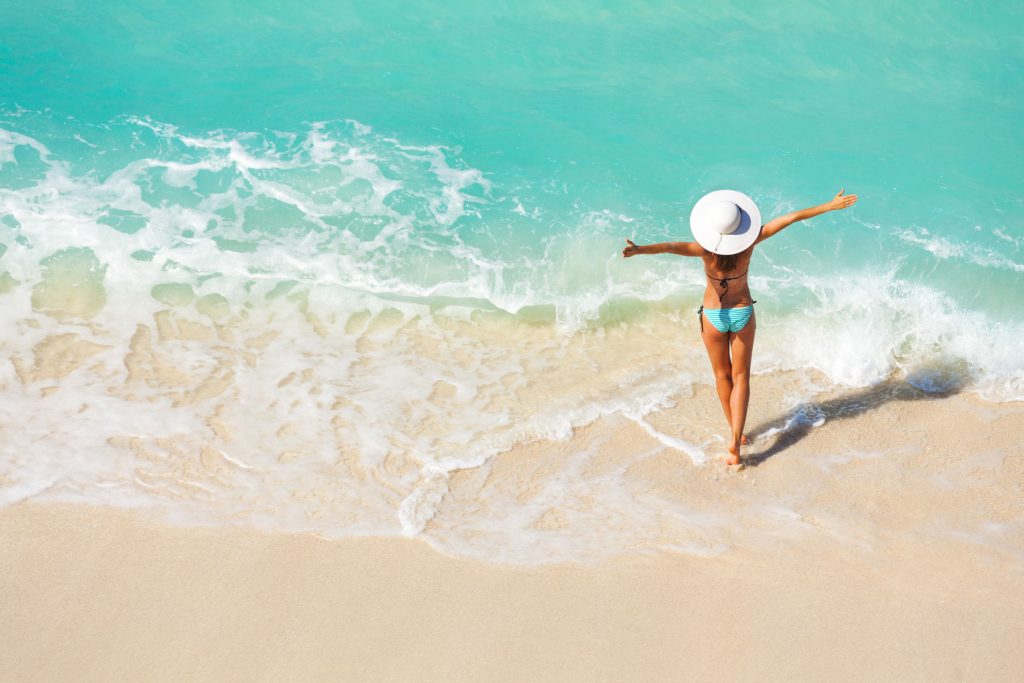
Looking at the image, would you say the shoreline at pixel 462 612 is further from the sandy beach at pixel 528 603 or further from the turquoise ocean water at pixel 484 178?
the turquoise ocean water at pixel 484 178

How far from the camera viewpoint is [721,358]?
4930mm

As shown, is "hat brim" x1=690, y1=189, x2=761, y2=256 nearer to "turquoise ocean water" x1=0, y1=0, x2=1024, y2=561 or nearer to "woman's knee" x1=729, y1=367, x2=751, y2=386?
"woman's knee" x1=729, y1=367, x2=751, y2=386

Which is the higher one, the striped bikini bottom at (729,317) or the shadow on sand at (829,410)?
the striped bikini bottom at (729,317)

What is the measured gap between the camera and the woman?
437 centimetres

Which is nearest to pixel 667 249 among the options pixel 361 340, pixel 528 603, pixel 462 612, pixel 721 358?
pixel 721 358

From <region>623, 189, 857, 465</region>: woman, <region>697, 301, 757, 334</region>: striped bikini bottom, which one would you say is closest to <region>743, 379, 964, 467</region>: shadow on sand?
<region>623, 189, 857, 465</region>: woman

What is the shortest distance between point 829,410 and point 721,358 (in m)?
1.12

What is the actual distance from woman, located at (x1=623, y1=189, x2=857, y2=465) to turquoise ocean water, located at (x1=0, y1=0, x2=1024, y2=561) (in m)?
1.06

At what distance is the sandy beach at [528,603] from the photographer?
3855 mm

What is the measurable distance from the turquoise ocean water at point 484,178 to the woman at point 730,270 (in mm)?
1058

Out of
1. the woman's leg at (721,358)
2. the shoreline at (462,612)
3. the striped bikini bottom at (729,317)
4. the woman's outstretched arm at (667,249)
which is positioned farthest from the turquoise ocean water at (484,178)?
the woman's outstretched arm at (667,249)

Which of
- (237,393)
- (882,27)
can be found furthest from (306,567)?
(882,27)

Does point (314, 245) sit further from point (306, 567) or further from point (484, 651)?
point (484, 651)

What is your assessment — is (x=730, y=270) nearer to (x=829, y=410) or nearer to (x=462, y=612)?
(x=829, y=410)
